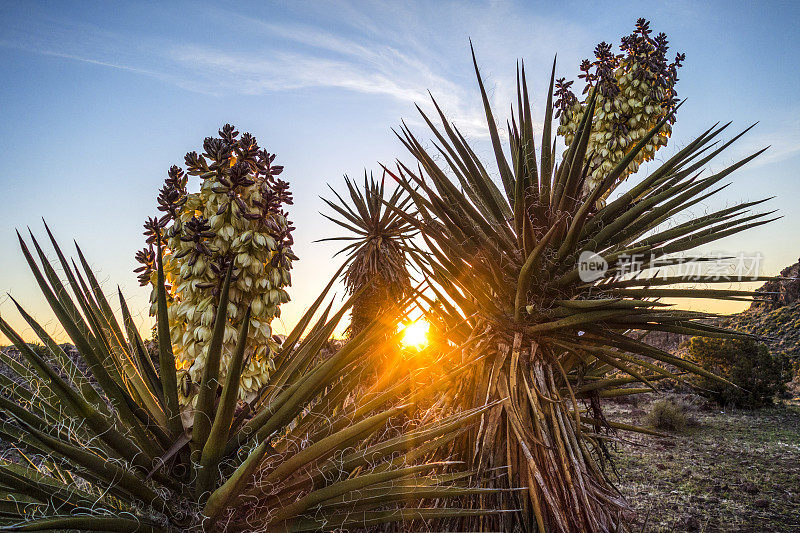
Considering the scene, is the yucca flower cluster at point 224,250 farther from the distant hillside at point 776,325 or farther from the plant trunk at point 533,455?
the distant hillside at point 776,325

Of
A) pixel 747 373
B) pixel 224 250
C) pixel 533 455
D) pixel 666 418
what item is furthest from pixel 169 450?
pixel 747 373

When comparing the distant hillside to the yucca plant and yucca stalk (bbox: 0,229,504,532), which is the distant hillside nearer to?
the yucca plant

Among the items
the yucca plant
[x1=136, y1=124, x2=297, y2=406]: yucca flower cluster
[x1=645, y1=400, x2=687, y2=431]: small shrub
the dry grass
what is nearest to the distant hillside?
[x1=645, y1=400, x2=687, y2=431]: small shrub

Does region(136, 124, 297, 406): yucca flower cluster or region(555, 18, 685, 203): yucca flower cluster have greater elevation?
region(555, 18, 685, 203): yucca flower cluster

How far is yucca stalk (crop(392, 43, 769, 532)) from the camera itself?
2121mm

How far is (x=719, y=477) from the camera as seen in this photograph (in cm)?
655

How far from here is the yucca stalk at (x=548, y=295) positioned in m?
2.12

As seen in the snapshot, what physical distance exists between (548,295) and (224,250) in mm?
1711

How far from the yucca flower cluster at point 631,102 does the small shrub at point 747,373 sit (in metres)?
9.64

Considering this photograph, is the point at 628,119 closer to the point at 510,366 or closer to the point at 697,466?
the point at 510,366

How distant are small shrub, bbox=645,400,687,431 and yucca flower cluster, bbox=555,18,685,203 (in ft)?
26.4

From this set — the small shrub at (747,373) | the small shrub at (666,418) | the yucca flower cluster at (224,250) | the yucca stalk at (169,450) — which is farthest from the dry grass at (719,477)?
the yucca flower cluster at (224,250)

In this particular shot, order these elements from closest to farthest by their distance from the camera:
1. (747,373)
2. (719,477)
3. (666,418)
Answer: (719,477) < (666,418) < (747,373)

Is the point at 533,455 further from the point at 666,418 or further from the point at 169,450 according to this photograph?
the point at 666,418
